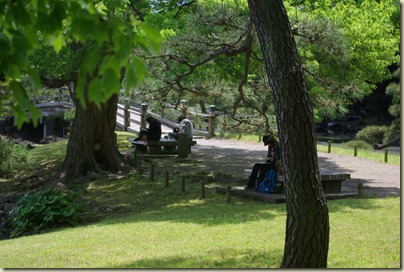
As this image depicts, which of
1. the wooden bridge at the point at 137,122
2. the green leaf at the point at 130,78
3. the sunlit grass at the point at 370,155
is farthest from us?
the wooden bridge at the point at 137,122

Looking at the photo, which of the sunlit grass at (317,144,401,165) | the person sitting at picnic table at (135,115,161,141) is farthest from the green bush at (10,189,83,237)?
the sunlit grass at (317,144,401,165)

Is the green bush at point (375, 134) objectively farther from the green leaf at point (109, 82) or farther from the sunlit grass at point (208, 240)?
the green leaf at point (109, 82)

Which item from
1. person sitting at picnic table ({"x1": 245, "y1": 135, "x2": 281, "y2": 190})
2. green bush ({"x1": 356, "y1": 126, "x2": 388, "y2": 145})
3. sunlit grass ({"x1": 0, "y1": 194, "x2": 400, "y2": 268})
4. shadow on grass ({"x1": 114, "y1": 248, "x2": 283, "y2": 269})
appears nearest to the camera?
shadow on grass ({"x1": 114, "y1": 248, "x2": 283, "y2": 269})


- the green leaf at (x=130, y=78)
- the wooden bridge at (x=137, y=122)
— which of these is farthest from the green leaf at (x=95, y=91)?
the wooden bridge at (x=137, y=122)

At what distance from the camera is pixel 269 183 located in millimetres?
13281

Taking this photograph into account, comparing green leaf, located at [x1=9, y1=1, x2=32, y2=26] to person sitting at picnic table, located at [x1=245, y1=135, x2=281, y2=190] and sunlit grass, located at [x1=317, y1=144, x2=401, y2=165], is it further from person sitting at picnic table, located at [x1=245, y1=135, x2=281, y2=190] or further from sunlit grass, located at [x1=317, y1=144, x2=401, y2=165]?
sunlit grass, located at [x1=317, y1=144, x2=401, y2=165]

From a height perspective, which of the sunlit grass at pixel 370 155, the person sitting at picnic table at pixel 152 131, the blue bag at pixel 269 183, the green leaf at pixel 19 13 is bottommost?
the blue bag at pixel 269 183

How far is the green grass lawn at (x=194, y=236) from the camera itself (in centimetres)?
790

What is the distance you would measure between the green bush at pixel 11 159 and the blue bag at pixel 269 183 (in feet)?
30.6

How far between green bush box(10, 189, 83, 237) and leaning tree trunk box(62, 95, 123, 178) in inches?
165

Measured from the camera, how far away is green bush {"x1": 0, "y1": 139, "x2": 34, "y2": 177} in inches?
778

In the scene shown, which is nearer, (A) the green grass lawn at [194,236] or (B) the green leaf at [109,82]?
(B) the green leaf at [109,82]

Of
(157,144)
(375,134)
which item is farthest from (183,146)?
(375,134)

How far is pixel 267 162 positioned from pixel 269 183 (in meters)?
0.45
